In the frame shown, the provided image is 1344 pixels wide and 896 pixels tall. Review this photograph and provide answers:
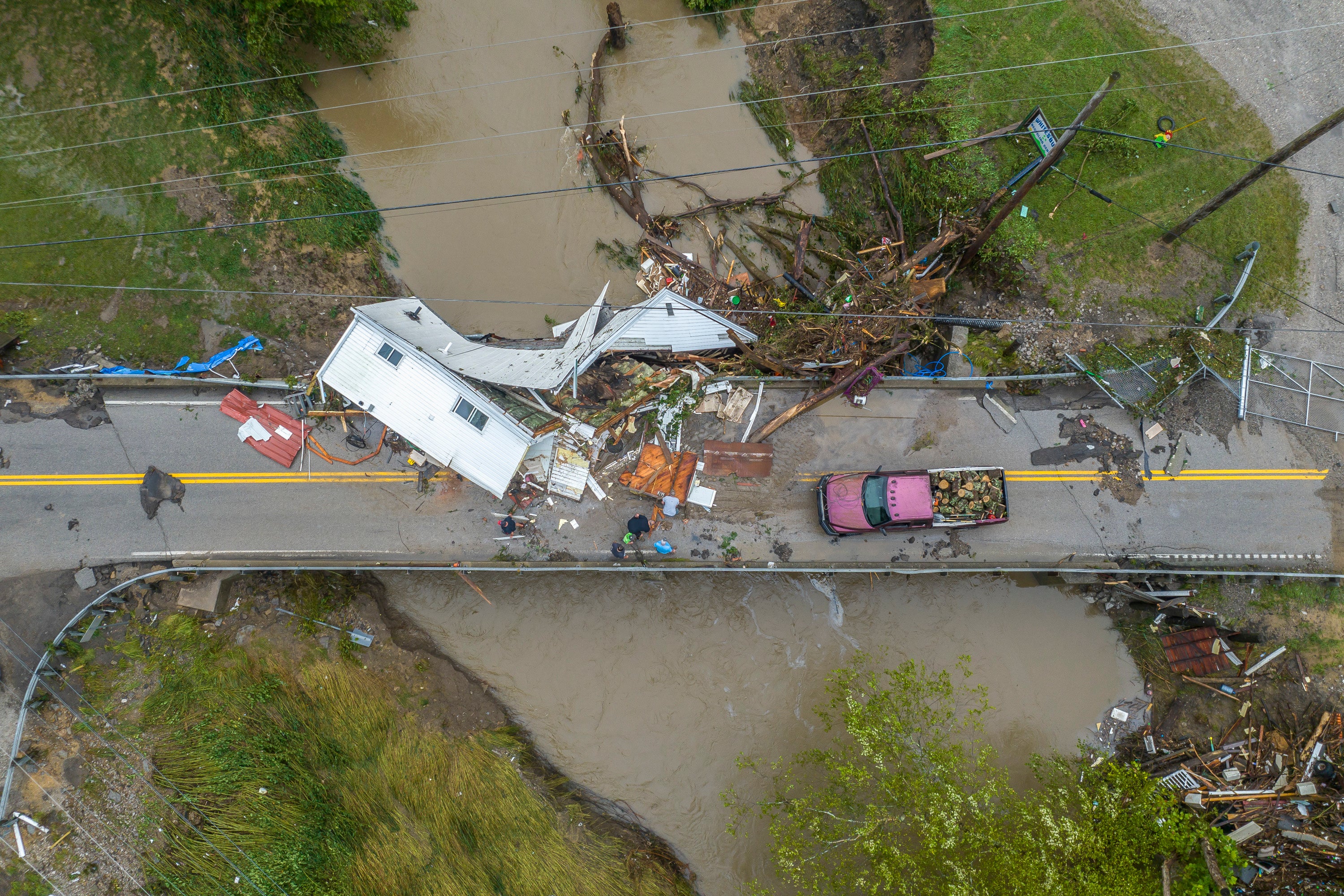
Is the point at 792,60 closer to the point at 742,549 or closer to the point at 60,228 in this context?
the point at 742,549

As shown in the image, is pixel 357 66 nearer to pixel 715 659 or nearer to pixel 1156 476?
pixel 715 659

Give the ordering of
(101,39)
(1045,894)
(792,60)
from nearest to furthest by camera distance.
→ (1045,894)
(101,39)
(792,60)

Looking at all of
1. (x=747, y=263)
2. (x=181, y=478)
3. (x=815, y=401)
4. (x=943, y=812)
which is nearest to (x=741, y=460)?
(x=815, y=401)

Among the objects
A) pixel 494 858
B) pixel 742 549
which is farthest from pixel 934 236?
pixel 494 858

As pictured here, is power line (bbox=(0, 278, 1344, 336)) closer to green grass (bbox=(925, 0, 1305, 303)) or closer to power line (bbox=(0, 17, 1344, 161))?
green grass (bbox=(925, 0, 1305, 303))

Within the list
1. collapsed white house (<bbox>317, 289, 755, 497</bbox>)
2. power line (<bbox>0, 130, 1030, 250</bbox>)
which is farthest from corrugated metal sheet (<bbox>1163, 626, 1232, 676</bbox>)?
collapsed white house (<bbox>317, 289, 755, 497</bbox>)
